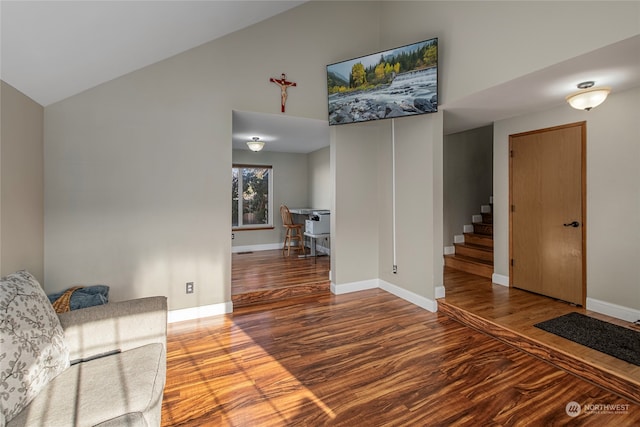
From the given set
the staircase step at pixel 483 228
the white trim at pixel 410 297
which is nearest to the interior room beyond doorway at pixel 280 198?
the white trim at pixel 410 297

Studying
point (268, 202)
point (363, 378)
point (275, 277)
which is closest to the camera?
point (363, 378)

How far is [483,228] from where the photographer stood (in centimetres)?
539

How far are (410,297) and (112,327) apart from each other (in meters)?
3.16

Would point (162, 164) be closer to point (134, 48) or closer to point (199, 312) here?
point (134, 48)

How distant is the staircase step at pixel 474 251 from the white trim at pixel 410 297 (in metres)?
1.83

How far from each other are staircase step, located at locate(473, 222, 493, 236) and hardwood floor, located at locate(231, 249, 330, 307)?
283 cm

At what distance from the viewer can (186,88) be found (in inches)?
128

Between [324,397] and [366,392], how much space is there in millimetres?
295

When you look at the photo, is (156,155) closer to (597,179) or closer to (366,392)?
(366,392)

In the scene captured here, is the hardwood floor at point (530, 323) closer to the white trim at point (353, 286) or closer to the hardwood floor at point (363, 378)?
the hardwood floor at point (363, 378)

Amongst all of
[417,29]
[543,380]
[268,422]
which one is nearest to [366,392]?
[268,422]

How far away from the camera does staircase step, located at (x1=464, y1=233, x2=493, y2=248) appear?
16.4 feet

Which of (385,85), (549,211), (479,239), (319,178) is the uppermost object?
(385,85)

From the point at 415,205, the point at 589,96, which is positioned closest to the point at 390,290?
the point at 415,205
